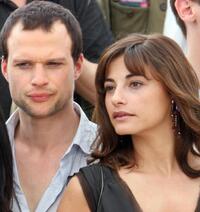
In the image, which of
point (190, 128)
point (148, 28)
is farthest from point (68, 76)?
point (148, 28)

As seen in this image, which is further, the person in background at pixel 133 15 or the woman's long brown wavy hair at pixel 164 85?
the person in background at pixel 133 15

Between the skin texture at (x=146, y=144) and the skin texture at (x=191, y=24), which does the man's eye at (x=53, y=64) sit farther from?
the skin texture at (x=191, y=24)

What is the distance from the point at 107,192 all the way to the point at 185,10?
110 centimetres

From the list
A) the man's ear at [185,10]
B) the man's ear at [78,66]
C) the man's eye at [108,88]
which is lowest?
the man's eye at [108,88]

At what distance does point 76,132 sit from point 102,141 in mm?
405

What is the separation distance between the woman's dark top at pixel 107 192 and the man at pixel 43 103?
1.09 ft

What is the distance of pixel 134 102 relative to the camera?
290 centimetres

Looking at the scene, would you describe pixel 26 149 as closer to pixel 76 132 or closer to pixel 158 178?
pixel 76 132

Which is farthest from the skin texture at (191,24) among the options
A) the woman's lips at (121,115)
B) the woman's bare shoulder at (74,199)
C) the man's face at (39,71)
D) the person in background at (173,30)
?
the woman's bare shoulder at (74,199)

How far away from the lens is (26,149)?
11.4ft

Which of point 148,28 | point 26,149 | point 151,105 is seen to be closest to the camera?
point 151,105

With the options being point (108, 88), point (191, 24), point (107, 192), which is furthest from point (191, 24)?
point (107, 192)

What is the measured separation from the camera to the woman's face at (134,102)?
290 centimetres

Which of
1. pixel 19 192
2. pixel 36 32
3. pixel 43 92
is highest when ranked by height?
pixel 36 32
